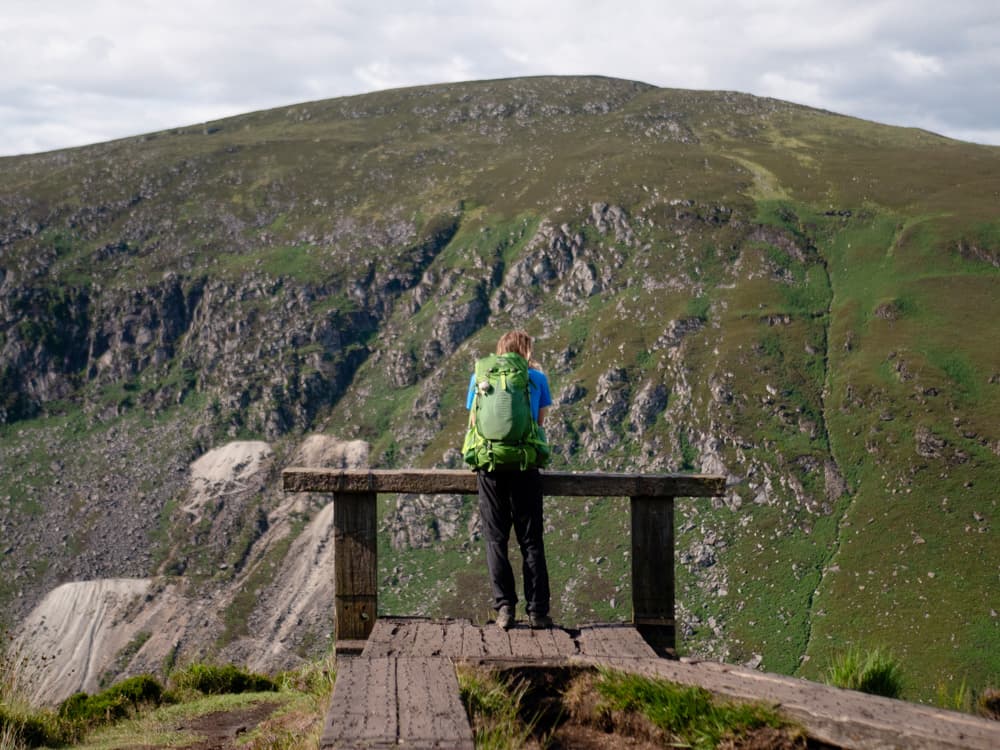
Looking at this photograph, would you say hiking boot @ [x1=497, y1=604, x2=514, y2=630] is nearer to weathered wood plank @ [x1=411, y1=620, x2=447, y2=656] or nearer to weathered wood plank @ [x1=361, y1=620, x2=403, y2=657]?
weathered wood plank @ [x1=411, y1=620, x2=447, y2=656]

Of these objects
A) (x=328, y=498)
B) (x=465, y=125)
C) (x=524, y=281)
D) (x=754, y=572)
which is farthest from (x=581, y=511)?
(x=465, y=125)

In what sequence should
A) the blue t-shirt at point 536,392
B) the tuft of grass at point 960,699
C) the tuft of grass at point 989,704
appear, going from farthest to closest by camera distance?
the blue t-shirt at point 536,392
the tuft of grass at point 960,699
the tuft of grass at point 989,704

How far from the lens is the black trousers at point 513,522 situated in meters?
9.81

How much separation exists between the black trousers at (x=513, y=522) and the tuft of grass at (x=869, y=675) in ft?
10.0

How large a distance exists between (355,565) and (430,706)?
3.72 metres

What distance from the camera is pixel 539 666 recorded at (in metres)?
7.74

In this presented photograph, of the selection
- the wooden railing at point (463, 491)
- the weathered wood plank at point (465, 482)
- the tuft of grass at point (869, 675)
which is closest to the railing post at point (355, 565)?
the wooden railing at point (463, 491)

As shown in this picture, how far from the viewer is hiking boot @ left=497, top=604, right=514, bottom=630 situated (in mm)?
9539

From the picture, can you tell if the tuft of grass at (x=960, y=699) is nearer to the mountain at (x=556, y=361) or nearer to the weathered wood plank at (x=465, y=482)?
the weathered wood plank at (x=465, y=482)

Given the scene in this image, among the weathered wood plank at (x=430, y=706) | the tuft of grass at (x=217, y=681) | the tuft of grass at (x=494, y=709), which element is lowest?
the tuft of grass at (x=217, y=681)

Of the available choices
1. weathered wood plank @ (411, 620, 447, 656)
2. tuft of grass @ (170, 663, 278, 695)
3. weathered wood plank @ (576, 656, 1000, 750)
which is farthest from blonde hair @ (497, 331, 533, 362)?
tuft of grass @ (170, 663, 278, 695)

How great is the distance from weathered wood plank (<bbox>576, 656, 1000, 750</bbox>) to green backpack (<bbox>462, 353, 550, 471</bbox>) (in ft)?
9.80

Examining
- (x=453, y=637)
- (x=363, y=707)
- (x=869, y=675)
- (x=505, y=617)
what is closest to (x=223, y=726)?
(x=453, y=637)

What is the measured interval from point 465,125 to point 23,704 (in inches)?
7379
